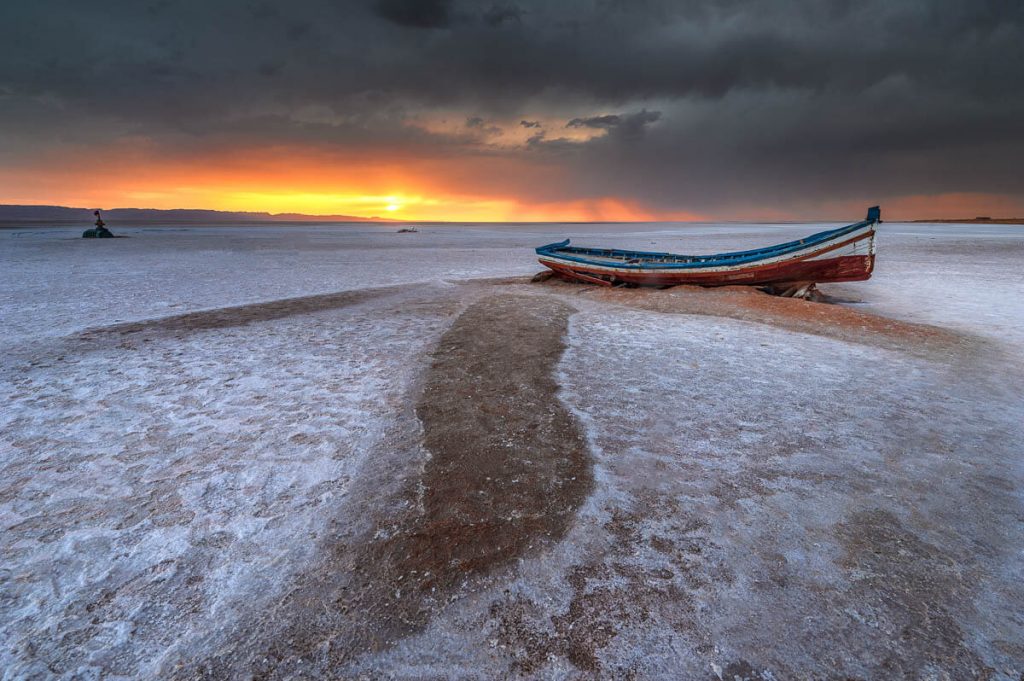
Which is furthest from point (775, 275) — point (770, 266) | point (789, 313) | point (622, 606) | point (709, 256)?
point (622, 606)

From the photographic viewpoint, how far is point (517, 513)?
3648 millimetres

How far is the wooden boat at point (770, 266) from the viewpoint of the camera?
11.7 m

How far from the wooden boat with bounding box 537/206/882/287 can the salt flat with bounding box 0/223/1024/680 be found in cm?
422

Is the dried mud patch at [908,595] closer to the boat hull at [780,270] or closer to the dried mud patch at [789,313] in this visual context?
the dried mud patch at [789,313]

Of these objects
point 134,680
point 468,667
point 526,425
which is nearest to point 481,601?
point 468,667

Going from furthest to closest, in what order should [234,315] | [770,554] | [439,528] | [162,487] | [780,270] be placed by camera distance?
[780,270] → [234,315] → [162,487] → [439,528] → [770,554]

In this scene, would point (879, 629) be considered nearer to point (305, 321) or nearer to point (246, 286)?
point (305, 321)

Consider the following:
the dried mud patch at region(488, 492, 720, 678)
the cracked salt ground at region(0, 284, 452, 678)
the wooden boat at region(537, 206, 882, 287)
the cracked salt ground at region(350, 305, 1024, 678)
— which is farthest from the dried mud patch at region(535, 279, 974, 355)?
the cracked salt ground at region(0, 284, 452, 678)

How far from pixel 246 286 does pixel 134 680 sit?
15.2 meters

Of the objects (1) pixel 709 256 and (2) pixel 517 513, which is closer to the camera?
(2) pixel 517 513

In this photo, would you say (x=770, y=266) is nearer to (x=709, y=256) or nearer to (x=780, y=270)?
(x=780, y=270)

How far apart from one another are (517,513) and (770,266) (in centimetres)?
1176

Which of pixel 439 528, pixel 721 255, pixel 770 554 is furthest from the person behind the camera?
pixel 721 255

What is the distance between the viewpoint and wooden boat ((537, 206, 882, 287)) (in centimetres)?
1169
